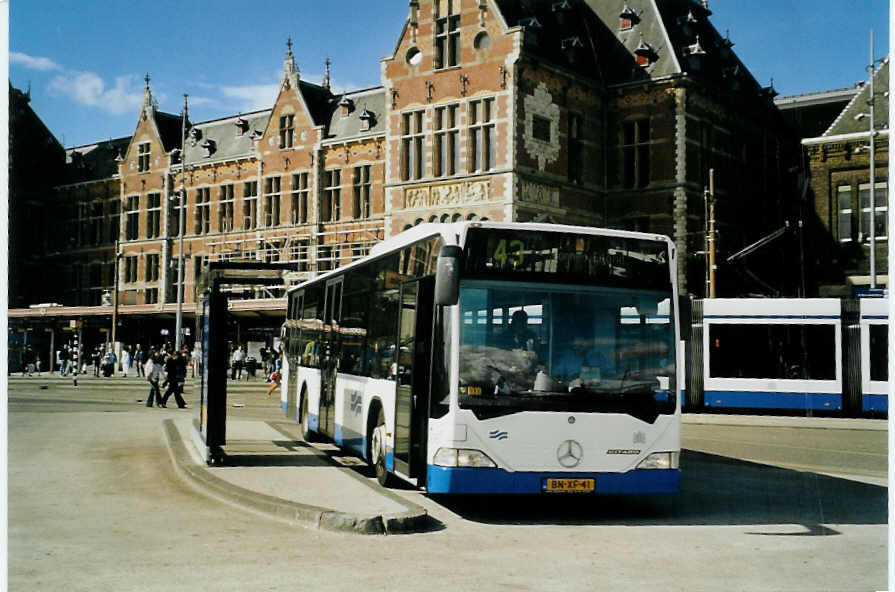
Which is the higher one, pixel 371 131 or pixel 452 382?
pixel 371 131

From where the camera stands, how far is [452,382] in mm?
8961

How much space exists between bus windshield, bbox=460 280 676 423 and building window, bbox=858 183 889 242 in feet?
12.0

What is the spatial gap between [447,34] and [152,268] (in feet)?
63.1

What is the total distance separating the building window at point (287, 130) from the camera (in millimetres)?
46500

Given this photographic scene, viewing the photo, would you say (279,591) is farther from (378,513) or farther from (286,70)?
(286,70)

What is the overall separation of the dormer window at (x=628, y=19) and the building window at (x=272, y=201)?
16494 millimetres

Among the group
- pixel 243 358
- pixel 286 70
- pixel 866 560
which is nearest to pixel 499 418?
pixel 866 560

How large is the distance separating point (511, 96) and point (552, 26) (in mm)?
4129

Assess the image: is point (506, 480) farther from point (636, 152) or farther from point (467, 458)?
point (636, 152)

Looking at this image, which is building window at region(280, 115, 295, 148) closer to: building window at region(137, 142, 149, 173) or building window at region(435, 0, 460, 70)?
building window at region(137, 142, 149, 173)

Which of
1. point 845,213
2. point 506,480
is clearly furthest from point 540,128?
point 506,480

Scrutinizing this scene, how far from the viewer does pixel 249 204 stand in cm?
4750

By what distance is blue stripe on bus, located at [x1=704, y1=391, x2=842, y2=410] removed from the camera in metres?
23.0

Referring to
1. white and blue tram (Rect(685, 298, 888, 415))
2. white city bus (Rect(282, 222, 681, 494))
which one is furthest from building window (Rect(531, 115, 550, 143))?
white city bus (Rect(282, 222, 681, 494))
